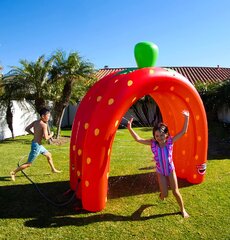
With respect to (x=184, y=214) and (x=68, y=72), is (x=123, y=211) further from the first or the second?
(x=68, y=72)

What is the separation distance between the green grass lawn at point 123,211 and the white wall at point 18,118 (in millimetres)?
7110

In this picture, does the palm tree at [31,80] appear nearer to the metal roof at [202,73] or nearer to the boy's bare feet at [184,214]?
the boy's bare feet at [184,214]

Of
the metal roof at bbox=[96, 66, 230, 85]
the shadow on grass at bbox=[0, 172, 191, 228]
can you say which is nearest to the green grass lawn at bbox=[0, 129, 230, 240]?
the shadow on grass at bbox=[0, 172, 191, 228]

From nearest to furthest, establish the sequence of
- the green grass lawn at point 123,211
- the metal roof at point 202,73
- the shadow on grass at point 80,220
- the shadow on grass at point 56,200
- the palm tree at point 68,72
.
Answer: the green grass lawn at point 123,211 < the shadow on grass at point 80,220 < the shadow on grass at point 56,200 < the palm tree at point 68,72 < the metal roof at point 202,73

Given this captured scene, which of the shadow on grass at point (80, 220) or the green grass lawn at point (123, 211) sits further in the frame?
the shadow on grass at point (80, 220)

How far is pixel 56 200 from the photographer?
5195 millimetres

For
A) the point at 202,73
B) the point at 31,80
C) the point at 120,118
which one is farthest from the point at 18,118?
the point at 202,73

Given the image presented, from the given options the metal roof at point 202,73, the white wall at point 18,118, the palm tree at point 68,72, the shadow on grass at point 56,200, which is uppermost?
the palm tree at point 68,72

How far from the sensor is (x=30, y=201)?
16.9ft

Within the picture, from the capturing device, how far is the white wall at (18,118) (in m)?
13.8

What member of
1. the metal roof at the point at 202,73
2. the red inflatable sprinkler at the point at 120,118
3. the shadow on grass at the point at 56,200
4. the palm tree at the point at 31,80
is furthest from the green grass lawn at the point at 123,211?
the metal roof at the point at 202,73

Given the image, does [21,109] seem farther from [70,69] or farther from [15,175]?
[15,175]

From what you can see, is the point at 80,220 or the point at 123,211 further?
the point at 123,211

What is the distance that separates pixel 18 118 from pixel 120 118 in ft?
37.8
